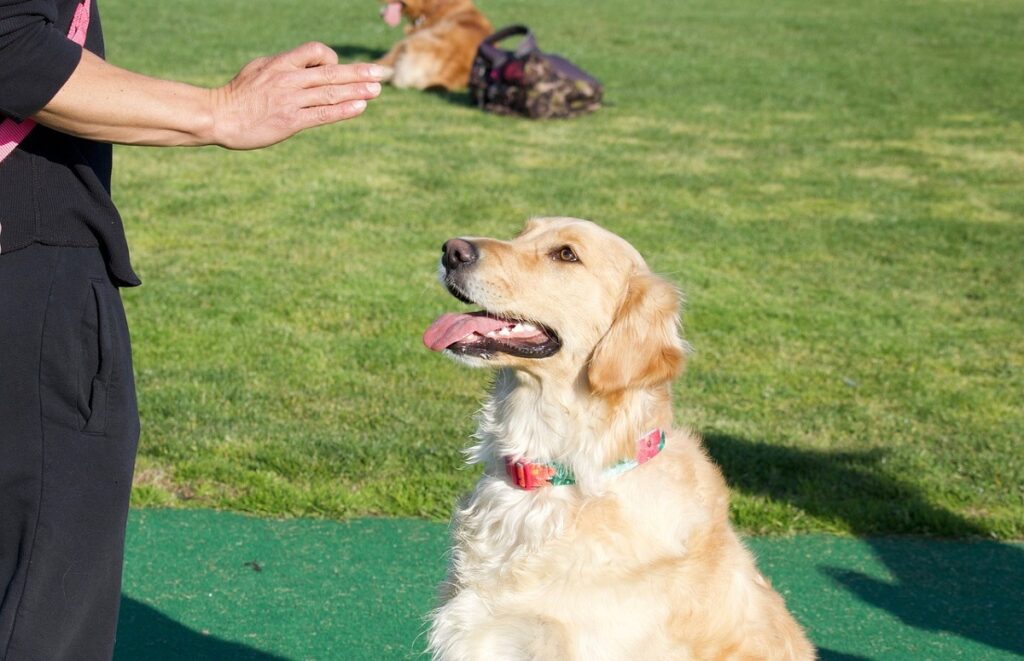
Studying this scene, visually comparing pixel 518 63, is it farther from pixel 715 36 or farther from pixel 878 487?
pixel 878 487

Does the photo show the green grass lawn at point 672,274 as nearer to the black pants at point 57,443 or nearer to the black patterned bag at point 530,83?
the black patterned bag at point 530,83

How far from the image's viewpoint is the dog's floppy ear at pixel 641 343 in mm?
3426

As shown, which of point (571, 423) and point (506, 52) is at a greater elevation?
point (571, 423)

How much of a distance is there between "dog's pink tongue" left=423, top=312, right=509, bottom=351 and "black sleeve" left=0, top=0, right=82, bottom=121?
1.36 meters

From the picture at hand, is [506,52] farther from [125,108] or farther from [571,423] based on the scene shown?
[125,108]

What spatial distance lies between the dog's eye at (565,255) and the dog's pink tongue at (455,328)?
0.27 meters

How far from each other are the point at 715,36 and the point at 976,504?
15.7 m

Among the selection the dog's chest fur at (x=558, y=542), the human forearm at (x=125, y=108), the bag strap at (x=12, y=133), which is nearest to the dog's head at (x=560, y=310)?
the dog's chest fur at (x=558, y=542)

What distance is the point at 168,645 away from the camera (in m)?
4.43

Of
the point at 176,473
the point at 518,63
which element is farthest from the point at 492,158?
the point at 176,473

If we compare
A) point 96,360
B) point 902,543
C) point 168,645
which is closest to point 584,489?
point 96,360

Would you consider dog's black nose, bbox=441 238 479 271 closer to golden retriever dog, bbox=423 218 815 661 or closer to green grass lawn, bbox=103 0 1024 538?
golden retriever dog, bbox=423 218 815 661

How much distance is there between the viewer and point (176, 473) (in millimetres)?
5828

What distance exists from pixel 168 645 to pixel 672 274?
2266mm
